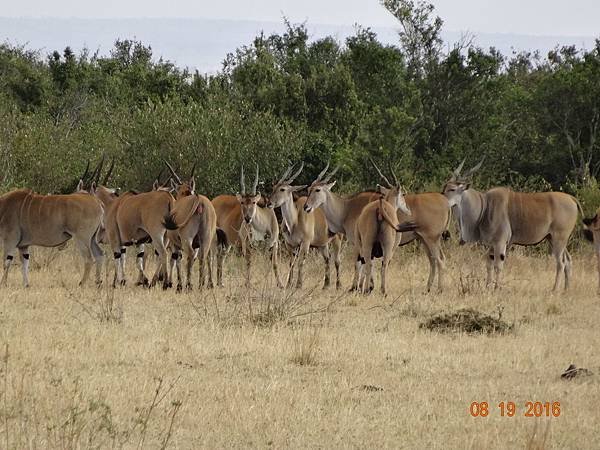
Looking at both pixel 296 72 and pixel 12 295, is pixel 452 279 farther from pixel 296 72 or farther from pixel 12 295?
pixel 296 72

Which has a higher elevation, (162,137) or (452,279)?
(162,137)

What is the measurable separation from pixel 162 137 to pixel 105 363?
10.6 metres

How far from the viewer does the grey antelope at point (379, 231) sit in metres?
12.9

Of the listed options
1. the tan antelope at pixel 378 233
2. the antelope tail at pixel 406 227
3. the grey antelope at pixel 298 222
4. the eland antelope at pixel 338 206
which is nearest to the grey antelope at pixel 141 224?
the grey antelope at pixel 298 222

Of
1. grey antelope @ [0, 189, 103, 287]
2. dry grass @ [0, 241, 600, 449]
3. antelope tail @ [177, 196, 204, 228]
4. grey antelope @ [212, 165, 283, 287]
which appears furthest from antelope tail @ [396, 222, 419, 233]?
grey antelope @ [0, 189, 103, 287]

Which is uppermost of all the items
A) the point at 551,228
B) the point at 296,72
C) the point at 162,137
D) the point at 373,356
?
the point at 296,72

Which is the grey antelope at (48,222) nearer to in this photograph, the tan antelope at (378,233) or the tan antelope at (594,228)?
the tan antelope at (378,233)

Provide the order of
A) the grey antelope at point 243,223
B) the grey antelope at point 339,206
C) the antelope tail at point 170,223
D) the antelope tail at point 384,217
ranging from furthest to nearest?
the grey antelope at point 339,206 < the grey antelope at point 243,223 < the antelope tail at point 384,217 < the antelope tail at point 170,223

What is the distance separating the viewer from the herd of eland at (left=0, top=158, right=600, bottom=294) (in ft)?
42.7

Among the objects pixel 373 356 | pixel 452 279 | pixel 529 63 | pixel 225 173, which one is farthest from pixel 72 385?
pixel 529 63

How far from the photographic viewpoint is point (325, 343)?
9.05 meters
